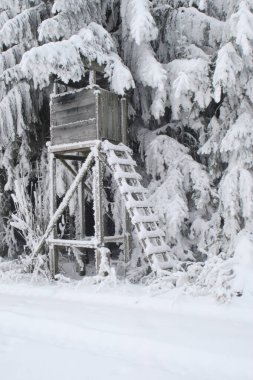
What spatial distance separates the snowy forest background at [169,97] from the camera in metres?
8.38

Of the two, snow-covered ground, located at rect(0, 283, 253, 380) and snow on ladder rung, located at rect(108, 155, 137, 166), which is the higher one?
snow on ladder rung, located at rect(108, 155, 137, 166)

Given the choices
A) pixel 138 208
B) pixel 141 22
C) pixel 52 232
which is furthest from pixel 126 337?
pixel 141 22

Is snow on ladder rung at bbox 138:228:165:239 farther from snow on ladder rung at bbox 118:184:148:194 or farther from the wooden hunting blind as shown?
the wooden hunting blind

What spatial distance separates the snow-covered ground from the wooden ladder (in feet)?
2.70

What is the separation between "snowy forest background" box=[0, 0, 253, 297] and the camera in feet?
Result: 27.5

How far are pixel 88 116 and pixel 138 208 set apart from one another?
2.23 m

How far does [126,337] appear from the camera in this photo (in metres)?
4.93

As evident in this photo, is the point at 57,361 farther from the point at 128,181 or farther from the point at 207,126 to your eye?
the point at 207,126

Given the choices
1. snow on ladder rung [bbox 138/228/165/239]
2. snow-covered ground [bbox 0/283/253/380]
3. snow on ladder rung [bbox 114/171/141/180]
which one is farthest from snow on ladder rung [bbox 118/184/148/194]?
snow-covered ground [bbox 0/283/253/380]

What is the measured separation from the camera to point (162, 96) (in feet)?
30.4

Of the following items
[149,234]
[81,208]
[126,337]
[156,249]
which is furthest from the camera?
[81,208]

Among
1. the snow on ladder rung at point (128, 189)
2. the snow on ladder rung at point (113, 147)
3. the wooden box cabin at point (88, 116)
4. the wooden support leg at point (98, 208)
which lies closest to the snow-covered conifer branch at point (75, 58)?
the wooden box cabin at point (88, 116)

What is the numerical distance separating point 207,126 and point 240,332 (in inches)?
228

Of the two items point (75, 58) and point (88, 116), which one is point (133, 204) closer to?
point (88, 116)
